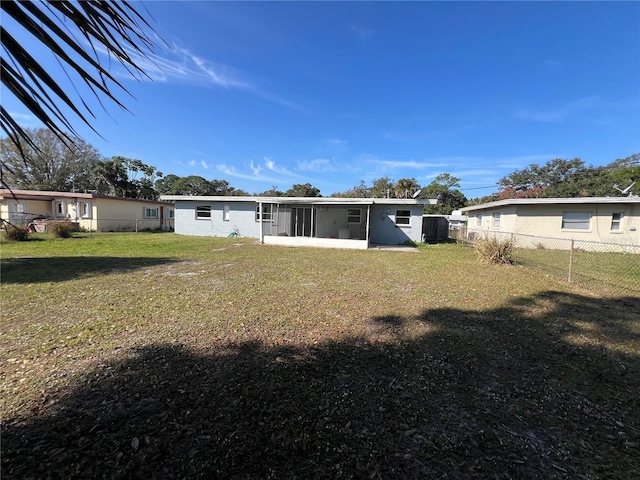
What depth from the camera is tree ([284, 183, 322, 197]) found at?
4244 centimetres

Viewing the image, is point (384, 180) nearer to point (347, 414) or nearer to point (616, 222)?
point (616, 222)

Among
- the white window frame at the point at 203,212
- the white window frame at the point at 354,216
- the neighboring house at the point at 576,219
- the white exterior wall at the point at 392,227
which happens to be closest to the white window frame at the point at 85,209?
the white window frame at the point at 203,212

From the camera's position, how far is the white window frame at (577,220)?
14464 mm

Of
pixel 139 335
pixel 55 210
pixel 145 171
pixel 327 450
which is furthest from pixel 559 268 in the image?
pixel 145 171

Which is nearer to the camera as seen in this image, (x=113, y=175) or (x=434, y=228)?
(x=434, y=228)

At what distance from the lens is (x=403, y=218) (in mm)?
16141

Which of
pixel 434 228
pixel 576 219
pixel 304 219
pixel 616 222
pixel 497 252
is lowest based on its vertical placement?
pixel 497 252

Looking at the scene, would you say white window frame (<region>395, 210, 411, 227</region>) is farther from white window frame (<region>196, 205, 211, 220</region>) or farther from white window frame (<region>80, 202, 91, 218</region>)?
white window frame (<region>80, 202, 91, 218</region>)

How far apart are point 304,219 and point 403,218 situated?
5.66m

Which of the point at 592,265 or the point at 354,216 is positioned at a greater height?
the point at 354,216

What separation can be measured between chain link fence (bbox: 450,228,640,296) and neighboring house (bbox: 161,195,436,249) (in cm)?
563

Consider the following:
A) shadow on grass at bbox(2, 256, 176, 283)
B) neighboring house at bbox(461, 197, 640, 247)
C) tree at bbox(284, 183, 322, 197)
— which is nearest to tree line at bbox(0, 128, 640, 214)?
tree at bbox(284, 183, 322, 197)

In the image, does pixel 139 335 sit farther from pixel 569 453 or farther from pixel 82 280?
pixel 569 453

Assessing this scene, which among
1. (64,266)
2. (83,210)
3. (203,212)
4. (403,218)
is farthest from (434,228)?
(83,210)
